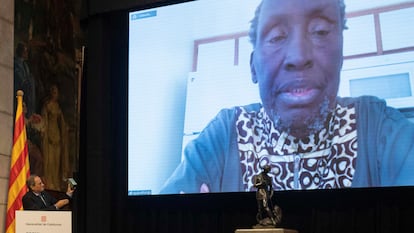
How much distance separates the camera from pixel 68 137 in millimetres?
7172

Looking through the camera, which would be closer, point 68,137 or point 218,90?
point 218,90

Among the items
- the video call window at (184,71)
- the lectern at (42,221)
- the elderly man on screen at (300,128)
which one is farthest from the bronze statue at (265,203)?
the lectern at (42,221)

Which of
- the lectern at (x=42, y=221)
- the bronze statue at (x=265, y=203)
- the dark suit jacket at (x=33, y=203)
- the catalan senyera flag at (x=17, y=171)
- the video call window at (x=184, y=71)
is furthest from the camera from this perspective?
the video call window at (x=184, y=71)

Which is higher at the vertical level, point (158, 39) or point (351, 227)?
point (158, 39)

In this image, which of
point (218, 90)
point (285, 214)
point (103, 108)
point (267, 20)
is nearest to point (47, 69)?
point (103, 108)

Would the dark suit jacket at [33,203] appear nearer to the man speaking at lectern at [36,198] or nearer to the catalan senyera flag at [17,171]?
the man speaking at lectern at [36,198]

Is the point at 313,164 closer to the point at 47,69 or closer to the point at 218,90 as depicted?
the point at 218,90

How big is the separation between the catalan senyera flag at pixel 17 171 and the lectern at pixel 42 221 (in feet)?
2.09

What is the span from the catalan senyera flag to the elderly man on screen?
1.36 m

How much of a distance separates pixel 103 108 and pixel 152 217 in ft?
4.27

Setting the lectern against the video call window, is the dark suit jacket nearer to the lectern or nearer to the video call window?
the lectern

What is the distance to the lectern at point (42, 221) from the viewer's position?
504 centimetres

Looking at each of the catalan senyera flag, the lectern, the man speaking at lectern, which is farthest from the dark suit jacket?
the lectern

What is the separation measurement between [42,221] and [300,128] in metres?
2.41
